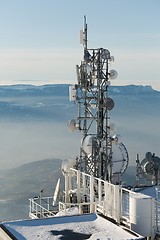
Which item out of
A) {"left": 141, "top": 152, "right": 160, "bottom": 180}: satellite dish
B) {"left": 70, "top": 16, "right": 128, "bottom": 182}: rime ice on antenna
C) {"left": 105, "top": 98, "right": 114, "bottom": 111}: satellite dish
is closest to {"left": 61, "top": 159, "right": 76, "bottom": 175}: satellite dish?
{"left": 70, "top": 16, "right": 128, "bottom": 182}: rime ice on antenna

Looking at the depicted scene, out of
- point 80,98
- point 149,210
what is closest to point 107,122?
point 80,98

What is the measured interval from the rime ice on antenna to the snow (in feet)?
17.6

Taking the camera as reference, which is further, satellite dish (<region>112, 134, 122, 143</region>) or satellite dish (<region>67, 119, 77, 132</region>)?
satellite dish (<region>67, 119, 77, 132</region>)

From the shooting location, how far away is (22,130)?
172500 millimetres

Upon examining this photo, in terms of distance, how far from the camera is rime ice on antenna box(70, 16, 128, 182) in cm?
2058

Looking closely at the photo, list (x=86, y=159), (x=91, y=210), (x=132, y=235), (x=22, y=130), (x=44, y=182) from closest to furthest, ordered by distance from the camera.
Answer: (x=132, y=235)
(x=91, y=210)
(x=86, y=159)
(x=44, y=182)
(x=22, y=130)

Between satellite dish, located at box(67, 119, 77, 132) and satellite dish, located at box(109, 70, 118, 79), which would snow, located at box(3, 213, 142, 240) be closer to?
satellite dish, located at box(67, 119, 77, 132)

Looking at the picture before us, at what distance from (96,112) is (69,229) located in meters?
7.51

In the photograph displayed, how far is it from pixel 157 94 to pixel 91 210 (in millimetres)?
138552

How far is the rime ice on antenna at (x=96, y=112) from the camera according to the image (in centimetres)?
2058

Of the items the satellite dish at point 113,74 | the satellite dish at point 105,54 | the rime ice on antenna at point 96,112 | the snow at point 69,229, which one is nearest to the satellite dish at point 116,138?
the rime ice on antenna at point 96,112

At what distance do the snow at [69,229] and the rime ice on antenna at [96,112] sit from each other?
538 cm

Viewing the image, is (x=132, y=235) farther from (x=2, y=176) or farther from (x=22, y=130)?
(x=22, y=130)

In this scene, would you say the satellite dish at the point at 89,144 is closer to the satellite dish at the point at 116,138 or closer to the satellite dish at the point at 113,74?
the satellite dish at the point at 116,138
